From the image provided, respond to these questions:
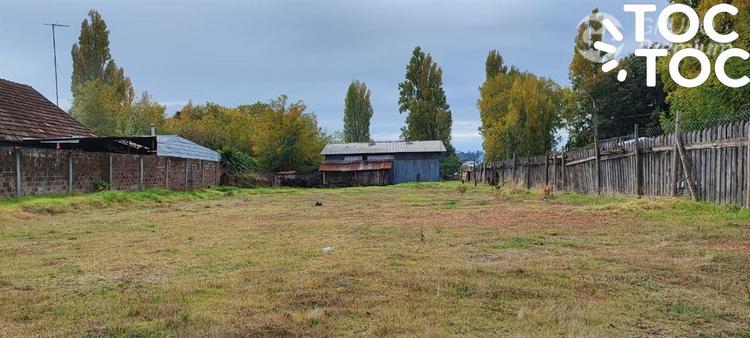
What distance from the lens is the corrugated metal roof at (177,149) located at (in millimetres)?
24983

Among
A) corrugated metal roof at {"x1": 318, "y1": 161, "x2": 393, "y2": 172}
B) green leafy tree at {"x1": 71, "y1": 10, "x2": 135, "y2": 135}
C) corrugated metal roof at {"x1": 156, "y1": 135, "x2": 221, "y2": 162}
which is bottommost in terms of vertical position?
corrugated metal roof at {"x1": 318, "y1": 161, "x2": 393, "y2": 172}

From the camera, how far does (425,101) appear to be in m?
56.8

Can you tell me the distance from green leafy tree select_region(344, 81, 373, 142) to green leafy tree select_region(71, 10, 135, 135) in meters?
31.6

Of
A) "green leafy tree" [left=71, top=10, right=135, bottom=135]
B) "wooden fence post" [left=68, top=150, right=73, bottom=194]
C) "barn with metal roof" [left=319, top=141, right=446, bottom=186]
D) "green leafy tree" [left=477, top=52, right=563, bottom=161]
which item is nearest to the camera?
"wooden fence post" [left=68, top=150, right=73, bottom=194]

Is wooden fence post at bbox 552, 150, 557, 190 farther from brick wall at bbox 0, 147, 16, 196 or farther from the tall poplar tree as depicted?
the tall poplar tree

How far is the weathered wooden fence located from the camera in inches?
336

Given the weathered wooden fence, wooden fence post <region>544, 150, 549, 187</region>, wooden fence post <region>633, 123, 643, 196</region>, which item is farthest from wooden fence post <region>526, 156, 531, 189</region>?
wooden fence post <region>633, 123, 643, 196</region>

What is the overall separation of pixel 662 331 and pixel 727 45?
54.5 feet

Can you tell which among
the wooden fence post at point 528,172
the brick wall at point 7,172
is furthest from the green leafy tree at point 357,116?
the brick wall at point 7,172

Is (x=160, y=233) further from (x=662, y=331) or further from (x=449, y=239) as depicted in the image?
(x=662, y=331)

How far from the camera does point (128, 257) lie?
5.57 m

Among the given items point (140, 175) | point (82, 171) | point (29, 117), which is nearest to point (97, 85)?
point (29, 117)

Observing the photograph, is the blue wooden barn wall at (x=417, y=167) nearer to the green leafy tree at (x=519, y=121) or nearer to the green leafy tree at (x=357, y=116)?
the green leafy tree at (x=519, y=121)

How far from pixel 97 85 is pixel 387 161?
25.0 m
